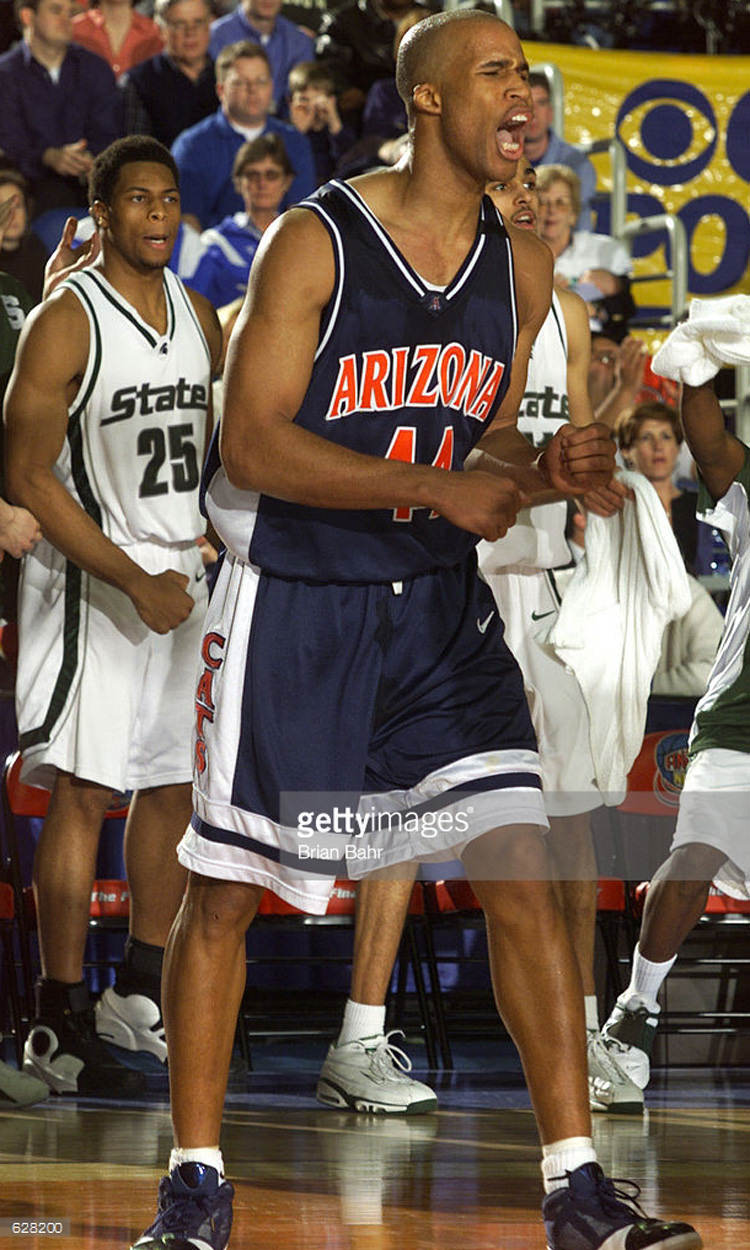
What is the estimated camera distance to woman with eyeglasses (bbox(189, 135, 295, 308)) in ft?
26.8

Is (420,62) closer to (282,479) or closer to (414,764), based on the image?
(282,479)

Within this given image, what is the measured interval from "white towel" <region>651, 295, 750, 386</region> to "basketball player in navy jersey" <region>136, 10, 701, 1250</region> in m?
1.15

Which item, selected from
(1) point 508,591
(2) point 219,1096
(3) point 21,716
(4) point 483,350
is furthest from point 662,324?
(2) point 219,1096

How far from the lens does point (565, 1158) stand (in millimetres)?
2846

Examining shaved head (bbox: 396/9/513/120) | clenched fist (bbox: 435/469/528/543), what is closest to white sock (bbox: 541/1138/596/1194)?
clenched fist (bbox: 435/469/528/543)

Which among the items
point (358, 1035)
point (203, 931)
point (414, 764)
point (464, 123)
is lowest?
point (358, 1035)

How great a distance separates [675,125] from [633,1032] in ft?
21.5

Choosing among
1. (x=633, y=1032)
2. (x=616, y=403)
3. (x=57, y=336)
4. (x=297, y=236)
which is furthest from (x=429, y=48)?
(x=616, y=403)

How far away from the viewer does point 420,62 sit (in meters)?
3.08

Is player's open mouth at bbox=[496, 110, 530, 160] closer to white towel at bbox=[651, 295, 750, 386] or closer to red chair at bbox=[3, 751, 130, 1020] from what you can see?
white towel at bbox=[651, 295, 750, 386]

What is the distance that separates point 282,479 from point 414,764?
1.67 ft

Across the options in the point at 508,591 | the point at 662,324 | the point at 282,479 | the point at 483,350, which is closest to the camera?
the point at 282,479

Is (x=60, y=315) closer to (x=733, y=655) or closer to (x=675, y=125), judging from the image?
(x=733, y=655)

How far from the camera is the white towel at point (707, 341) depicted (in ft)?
13.8
